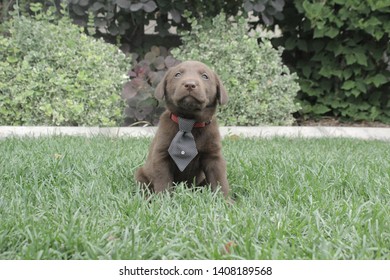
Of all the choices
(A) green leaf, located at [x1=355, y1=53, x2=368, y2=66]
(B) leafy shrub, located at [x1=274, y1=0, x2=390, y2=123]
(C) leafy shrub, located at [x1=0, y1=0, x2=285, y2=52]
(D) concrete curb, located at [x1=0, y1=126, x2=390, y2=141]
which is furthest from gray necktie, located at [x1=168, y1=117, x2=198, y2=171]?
(A) green leaf, located at [x1=355, y1=53, x2=368, y2=66]

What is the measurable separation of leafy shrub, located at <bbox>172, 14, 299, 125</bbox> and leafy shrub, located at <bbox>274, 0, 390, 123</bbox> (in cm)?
82

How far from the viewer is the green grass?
7.43ft

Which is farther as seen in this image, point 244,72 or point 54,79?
point 244,72

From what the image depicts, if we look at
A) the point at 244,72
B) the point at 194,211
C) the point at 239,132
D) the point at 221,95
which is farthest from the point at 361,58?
the point at 194,211

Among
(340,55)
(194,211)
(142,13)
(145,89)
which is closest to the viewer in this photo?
(194,211)

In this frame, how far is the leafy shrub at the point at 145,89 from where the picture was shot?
6.84 meters

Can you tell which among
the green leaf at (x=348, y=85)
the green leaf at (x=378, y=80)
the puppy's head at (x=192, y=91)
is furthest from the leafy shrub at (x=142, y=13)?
the puppy's head at (x=192, y=91)

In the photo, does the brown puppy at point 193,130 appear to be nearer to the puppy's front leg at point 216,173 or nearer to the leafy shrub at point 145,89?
the puppy's front leg at point 216,173

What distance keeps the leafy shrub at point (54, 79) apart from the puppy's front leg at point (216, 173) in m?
3.42

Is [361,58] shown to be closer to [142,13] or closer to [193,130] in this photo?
[142,13]

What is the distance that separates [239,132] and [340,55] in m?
2.44

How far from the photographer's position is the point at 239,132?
6.52 metres

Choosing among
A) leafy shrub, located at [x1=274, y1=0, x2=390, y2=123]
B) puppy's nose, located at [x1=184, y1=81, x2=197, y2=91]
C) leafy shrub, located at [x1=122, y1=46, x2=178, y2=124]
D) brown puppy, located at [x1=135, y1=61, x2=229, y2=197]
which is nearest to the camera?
puppy's nose, located at [x1=184, y1=81, x2=197, y2=91]

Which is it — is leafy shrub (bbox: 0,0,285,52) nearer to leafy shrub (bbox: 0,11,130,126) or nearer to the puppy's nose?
leafy shrub (bbox: 0,11,130,126)
